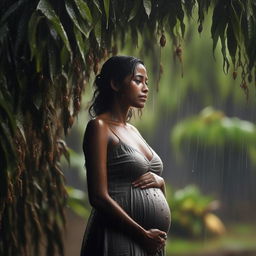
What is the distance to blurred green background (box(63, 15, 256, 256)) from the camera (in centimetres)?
1246

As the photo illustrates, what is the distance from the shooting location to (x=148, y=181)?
338 cm

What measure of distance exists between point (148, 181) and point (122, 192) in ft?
0.45

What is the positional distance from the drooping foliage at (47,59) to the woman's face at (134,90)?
23cm

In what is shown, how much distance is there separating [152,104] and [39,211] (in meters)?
9.60

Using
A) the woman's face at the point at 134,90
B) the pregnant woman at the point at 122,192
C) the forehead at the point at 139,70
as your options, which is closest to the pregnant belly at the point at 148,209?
the pregnant woman at the point at 122,192

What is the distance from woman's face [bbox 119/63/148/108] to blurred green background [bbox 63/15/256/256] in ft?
26.4

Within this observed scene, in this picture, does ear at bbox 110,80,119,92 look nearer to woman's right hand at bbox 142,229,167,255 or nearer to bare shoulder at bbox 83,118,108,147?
bare shoulder at bbox 83,118,108,147

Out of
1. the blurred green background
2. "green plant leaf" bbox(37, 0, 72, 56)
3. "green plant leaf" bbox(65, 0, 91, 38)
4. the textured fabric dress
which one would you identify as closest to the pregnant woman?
the textured fabric dress

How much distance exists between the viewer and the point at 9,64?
3.46 metres

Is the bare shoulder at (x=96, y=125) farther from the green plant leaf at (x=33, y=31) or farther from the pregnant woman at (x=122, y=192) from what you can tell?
the green plant leaf at (x=33, y=31)

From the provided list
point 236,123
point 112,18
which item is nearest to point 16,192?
point 112,18

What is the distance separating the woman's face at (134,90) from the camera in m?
3.47

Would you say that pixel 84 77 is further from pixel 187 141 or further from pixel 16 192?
pixel 187 141

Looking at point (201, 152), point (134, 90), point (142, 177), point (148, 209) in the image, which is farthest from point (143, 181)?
point (201, 152)
